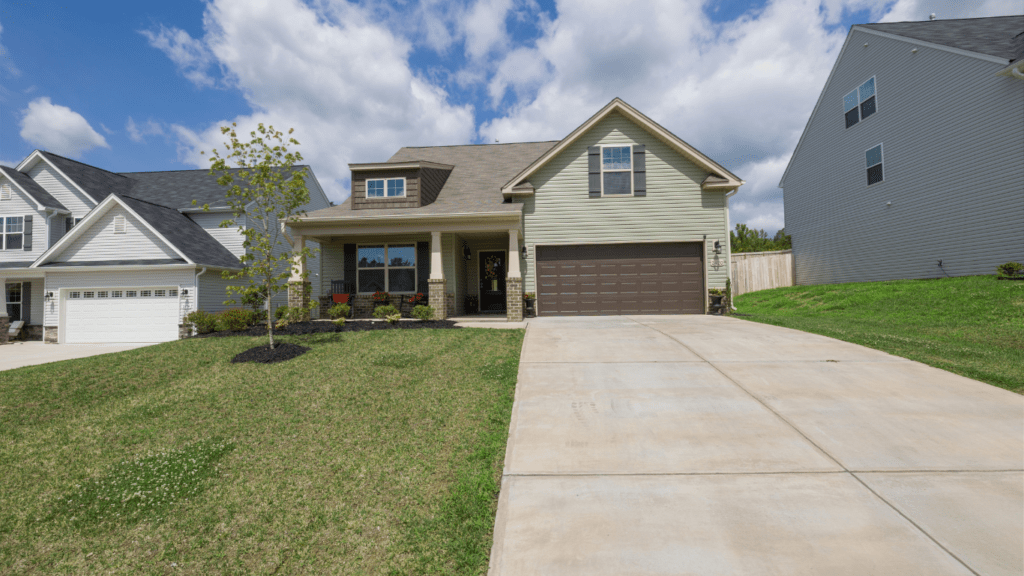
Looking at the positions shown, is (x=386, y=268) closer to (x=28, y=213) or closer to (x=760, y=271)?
(x=28, y=213)

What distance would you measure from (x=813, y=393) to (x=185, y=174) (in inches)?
1063

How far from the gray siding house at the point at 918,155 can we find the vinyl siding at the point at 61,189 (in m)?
32.4

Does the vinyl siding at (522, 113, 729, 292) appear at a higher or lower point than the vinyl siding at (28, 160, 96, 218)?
lower

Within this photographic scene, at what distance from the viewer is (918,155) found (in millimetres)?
15719

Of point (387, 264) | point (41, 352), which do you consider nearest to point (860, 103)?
point (387, 264)

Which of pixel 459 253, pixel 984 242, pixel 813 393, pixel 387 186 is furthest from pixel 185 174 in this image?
pixel 984 242

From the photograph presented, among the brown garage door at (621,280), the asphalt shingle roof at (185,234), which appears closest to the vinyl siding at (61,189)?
the asphalt shingle roof at (185,234)

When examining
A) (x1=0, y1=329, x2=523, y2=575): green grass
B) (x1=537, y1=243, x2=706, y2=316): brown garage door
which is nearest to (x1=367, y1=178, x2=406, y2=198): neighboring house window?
(x1=537, y1=243, x2=706, y2=316): brown garage door

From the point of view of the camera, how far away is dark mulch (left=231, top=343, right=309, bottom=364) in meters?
7.96

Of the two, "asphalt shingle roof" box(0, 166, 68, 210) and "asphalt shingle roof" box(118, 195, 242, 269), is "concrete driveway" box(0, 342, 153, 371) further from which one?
"asphalt shingle roof" box(0, 166, 68, 210)

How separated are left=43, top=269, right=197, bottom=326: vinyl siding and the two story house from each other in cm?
3

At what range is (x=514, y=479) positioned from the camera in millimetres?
3670

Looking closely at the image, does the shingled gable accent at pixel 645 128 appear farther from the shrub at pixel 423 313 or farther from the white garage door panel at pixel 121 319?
the white garage door panel at pixel 121 319

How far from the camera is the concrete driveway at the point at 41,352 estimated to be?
10898 mm
